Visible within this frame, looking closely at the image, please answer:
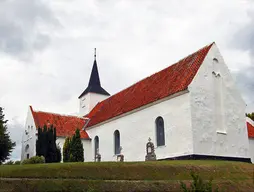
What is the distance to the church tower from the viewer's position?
46.4 m

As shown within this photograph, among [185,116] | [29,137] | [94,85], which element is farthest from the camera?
[94,85]

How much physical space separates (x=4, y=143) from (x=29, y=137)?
3.52 metres

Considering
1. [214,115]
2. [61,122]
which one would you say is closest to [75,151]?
[214,115]

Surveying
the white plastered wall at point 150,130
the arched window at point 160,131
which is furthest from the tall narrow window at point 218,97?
the arched window at point 160,131

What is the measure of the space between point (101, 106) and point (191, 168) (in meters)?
21.8

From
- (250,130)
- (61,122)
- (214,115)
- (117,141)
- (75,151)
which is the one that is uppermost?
(61,122)

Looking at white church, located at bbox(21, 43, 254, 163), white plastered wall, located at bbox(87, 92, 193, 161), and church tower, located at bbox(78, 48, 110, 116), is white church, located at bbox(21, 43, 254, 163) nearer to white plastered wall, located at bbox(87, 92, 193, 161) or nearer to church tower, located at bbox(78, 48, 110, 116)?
white plastered wall, located at bbox(87, 92, 193, 161)

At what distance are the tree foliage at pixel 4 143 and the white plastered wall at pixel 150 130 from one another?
8666 mm

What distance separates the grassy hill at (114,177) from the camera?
56.2 ft

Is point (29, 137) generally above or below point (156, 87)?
below

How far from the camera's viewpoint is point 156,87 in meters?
29.4

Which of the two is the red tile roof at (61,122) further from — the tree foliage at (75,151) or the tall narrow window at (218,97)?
the tall narrow window at (218,97)

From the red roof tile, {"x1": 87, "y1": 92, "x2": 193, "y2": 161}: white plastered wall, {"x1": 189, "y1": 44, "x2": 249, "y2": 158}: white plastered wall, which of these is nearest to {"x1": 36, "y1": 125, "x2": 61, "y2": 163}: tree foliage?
{"x1": 87, "y1": 92, "x2": 193, "y2": 161}: white plastered wall

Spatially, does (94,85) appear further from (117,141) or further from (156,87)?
(156,87)
